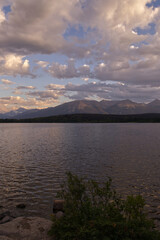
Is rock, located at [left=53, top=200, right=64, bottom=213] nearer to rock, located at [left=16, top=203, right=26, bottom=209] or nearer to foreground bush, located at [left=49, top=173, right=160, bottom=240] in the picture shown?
rock, located at [left=16, top=203, right=26, bottom=209]

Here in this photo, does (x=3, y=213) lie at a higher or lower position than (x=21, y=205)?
higher

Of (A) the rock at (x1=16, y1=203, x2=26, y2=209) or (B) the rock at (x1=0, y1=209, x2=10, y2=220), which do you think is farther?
(A) the rock at (x1=16, y1=203, x2=26, y2=209)

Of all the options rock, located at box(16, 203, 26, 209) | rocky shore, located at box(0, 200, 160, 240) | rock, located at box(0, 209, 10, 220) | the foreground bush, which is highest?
the foreground bush

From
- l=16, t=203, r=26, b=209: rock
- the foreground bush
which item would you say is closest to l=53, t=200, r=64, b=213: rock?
A: l=16, t=203, r=26, b=209: rock

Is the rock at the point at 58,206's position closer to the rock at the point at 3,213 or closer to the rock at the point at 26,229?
the rock at the point at 3,213

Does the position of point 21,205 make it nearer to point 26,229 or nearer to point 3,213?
point 3,213

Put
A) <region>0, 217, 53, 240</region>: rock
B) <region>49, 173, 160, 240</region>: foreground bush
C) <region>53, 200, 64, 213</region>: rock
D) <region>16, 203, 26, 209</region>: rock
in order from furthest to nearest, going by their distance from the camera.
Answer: <region>16, 203, 26, 209</region>: rock
<region>53, 200, 64, 213</region>: rock
<region>0, 217, 53, 240</region>: rock
<region>49, 173, 160, 240</region>: foreground bush

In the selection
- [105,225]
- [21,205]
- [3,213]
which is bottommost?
[21,205]

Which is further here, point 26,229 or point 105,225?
point 26,229

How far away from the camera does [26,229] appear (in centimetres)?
1407

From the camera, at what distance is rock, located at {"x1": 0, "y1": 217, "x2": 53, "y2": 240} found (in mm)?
13086

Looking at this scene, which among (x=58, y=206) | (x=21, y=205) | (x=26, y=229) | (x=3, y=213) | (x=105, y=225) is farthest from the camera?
(x=21, y=205)

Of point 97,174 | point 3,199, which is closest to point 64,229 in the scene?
point 3,199

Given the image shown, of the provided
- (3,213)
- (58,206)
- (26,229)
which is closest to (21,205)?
(3,213)
